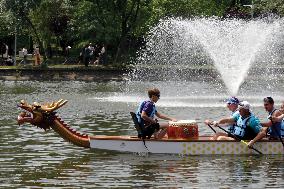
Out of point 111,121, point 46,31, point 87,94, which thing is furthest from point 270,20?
point 111,121

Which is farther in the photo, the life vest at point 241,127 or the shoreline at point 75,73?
the shoreline at point 75,73

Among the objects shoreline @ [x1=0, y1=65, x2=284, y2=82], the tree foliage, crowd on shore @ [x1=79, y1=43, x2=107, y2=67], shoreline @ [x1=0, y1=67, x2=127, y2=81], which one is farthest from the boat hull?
crowd on shore @ [x1=79, y1=43, x2=107, y2=67]

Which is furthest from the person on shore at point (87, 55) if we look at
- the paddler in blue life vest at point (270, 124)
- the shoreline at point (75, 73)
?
the paddler in blue life vest at point (270, 124)

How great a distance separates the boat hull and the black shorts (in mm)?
234

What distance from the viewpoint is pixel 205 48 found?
2446 inches

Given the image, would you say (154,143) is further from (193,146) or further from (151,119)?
(193,146)

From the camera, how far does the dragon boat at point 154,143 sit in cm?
2378

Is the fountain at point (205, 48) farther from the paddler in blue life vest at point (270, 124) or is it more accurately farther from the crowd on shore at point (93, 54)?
the paddler in blue life vest at point (270, 124)

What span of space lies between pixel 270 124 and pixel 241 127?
0.80 metres

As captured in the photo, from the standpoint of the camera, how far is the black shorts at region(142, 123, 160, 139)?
23984mm

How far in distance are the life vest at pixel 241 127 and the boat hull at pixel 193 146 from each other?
0.31m

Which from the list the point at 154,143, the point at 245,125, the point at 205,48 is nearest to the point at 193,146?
the point at 154,143

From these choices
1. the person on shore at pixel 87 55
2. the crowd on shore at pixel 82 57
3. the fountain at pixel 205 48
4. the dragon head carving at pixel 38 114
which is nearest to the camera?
the dragon head carving at pixel 38 114

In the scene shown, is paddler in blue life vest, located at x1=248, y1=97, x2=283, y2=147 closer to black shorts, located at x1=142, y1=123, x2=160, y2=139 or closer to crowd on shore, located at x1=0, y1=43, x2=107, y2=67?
black shorts, located at x1=142, y1=123, x2=160, y2=139
